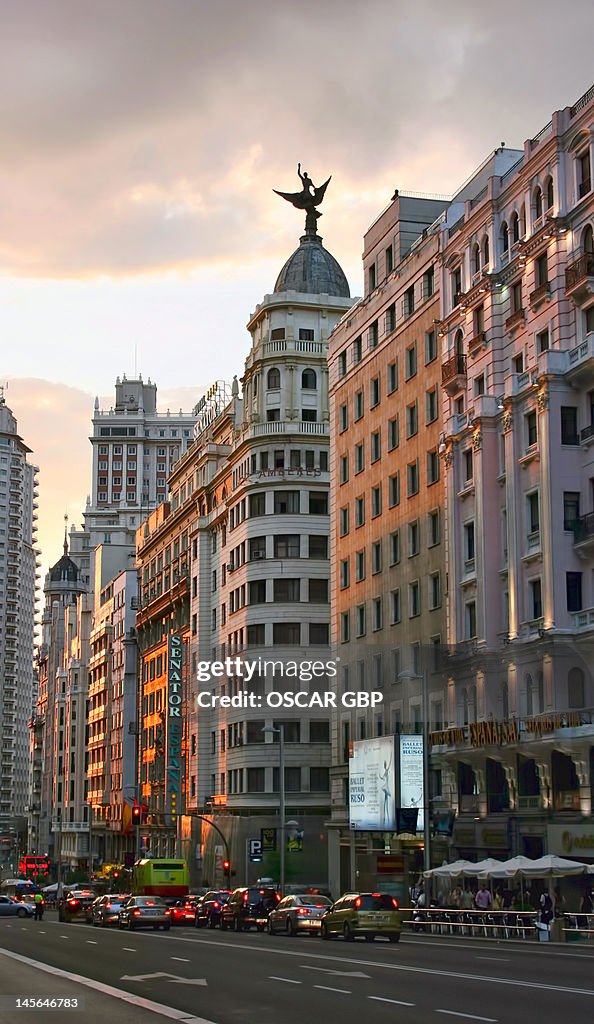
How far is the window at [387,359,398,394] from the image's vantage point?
68.3 meters

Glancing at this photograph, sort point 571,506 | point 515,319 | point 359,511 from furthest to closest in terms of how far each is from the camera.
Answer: point 359,511 < point 515,319 < point 571,506

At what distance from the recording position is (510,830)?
173ft

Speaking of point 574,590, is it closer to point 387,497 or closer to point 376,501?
point 387,497

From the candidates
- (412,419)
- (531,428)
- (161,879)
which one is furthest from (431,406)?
(161,879)

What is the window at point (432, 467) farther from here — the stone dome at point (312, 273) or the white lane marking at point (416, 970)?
the stone dome at point (312, 273)

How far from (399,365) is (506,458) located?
14.2 meters

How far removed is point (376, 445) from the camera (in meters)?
70.4

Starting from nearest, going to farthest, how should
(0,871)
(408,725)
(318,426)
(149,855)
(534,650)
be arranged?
(534,650)
(408,725)
(318,426)
(149,855)
(0,871)

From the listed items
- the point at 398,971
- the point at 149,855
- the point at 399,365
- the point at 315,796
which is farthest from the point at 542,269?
the point at 149,855

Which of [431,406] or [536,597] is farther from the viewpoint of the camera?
[431,406]

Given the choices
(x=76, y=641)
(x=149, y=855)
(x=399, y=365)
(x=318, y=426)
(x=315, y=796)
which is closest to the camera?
(x=399, y=365)

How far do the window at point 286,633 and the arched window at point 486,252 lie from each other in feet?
107

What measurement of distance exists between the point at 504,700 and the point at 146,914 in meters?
17.3

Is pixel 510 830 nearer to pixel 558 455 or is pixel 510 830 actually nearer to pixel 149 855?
pixel 558 455
